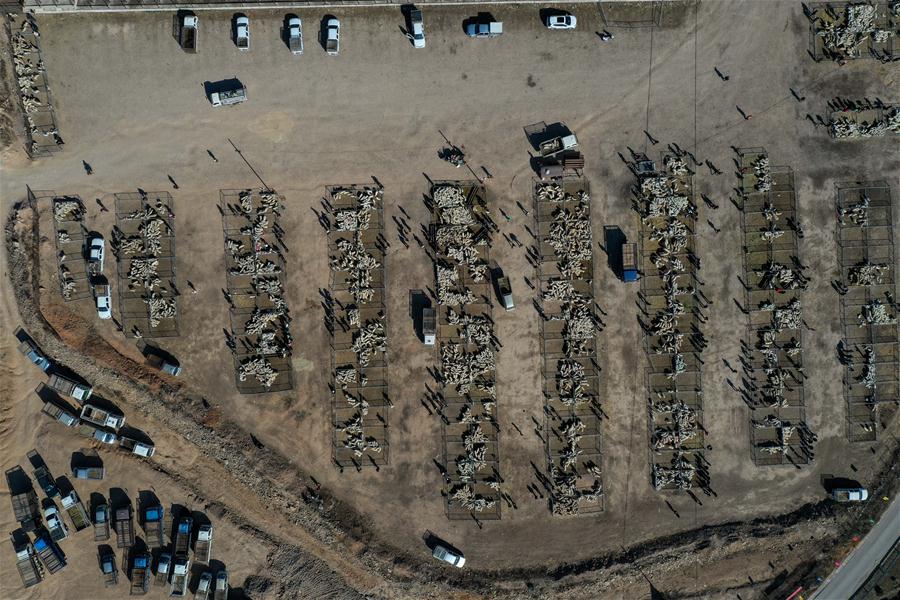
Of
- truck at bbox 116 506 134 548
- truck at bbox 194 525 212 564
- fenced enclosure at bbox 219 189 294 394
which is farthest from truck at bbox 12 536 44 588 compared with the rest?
fenced enclosure at bbox 219 189 294 394

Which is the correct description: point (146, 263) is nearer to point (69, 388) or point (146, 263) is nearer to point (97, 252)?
point (97, 252)

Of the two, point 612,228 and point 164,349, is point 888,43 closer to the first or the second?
point 612,228

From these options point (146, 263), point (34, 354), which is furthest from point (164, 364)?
point (34, 354)

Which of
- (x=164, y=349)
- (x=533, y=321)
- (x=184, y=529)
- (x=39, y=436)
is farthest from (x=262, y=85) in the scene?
(x=184, y=529)

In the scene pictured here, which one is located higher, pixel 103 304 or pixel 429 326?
pixel 103 304

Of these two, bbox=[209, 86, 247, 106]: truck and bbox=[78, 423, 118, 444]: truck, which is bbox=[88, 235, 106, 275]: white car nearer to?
bbox=[78, 423, 118, 444]: truck

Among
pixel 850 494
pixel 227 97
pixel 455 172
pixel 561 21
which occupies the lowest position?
pixel 850 494

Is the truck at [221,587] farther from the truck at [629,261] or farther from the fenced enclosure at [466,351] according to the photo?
the truck at [629,261]
